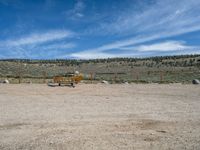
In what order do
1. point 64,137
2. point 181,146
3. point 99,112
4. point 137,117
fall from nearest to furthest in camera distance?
point 181,146 < point 64,137 < point 137,117 < point 99,112

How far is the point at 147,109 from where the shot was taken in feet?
52.5

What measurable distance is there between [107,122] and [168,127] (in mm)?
2096

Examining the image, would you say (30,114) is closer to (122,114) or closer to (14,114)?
(14,114)

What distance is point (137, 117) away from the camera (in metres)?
13.6

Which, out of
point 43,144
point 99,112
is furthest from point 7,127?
point 99,112

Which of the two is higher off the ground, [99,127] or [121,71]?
[99,127]

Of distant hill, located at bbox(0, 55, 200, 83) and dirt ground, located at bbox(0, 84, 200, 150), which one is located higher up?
dirt ground, located at bbox(0, 84, 200, 150)

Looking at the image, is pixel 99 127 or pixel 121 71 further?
pixel 121 71

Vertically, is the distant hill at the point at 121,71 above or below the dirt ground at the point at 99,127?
below

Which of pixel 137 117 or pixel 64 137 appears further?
pixel 137 117

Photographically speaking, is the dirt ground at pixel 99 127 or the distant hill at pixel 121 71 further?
the distant hill at pixel 121 71

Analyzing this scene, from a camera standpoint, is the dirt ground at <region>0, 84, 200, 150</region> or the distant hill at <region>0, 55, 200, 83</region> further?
the distant hill at <region>0, 55, 200, 83</region>

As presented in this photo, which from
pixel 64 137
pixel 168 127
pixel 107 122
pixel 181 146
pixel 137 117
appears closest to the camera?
pixel 181 146

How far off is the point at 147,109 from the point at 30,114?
498 centimetres
